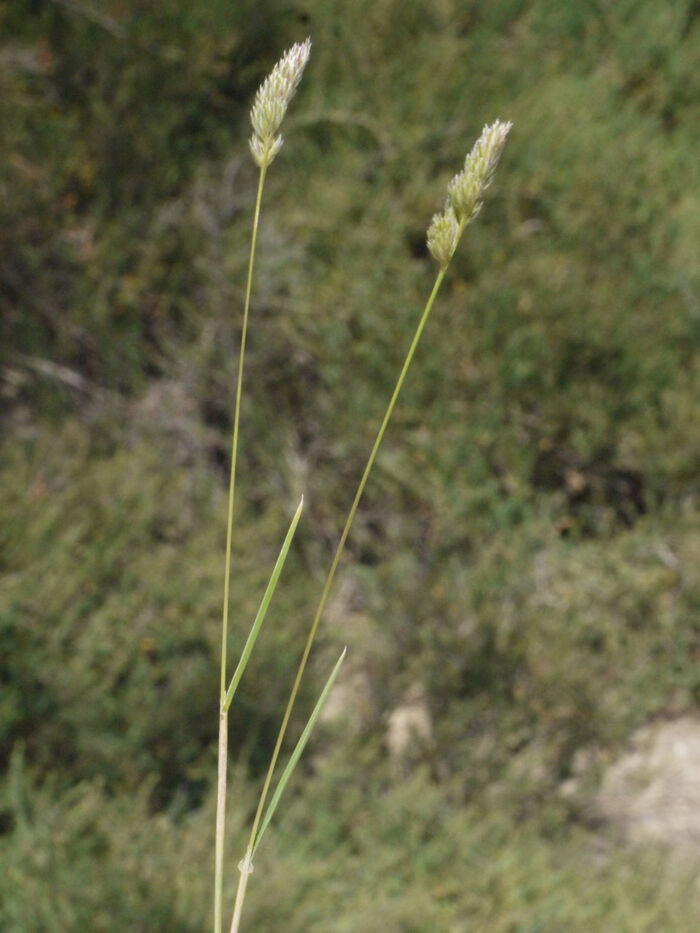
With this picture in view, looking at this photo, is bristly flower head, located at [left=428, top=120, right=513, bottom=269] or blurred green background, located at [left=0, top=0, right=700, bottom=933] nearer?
bristly flower head, located at [left=428, top=120, right=513, bottom=269]

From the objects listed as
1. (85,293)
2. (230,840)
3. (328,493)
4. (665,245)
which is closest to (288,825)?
(230,840)

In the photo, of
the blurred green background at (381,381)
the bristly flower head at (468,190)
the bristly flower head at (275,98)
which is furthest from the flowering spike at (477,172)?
the blurred green background at (381,381)

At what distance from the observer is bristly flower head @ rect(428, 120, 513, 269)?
0.89 m

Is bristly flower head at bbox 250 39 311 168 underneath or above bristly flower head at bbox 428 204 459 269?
above

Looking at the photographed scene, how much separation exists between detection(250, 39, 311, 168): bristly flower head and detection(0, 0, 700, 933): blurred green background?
2416 millimetres

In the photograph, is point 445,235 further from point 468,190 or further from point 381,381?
point 381,381

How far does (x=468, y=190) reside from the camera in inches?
35.2

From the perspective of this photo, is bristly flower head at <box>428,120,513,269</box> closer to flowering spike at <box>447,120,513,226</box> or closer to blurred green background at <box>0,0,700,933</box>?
flowering spike at <box>447,120,513,226</box>

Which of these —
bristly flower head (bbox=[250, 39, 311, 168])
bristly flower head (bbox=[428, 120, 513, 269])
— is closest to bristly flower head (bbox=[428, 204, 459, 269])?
bristly flower head (bbox=[428, 120, 513, 269])

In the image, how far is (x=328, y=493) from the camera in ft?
15.0

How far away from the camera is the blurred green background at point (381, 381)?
3412 mm

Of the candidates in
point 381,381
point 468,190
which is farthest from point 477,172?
point 381,381

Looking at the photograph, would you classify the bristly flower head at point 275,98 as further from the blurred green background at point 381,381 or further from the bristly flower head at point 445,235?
the blurred green background at point 381,381

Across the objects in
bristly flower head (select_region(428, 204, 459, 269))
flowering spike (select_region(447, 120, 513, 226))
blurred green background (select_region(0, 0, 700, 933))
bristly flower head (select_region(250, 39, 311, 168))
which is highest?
blurred green background (select_region(0, 0, 700, 933))
